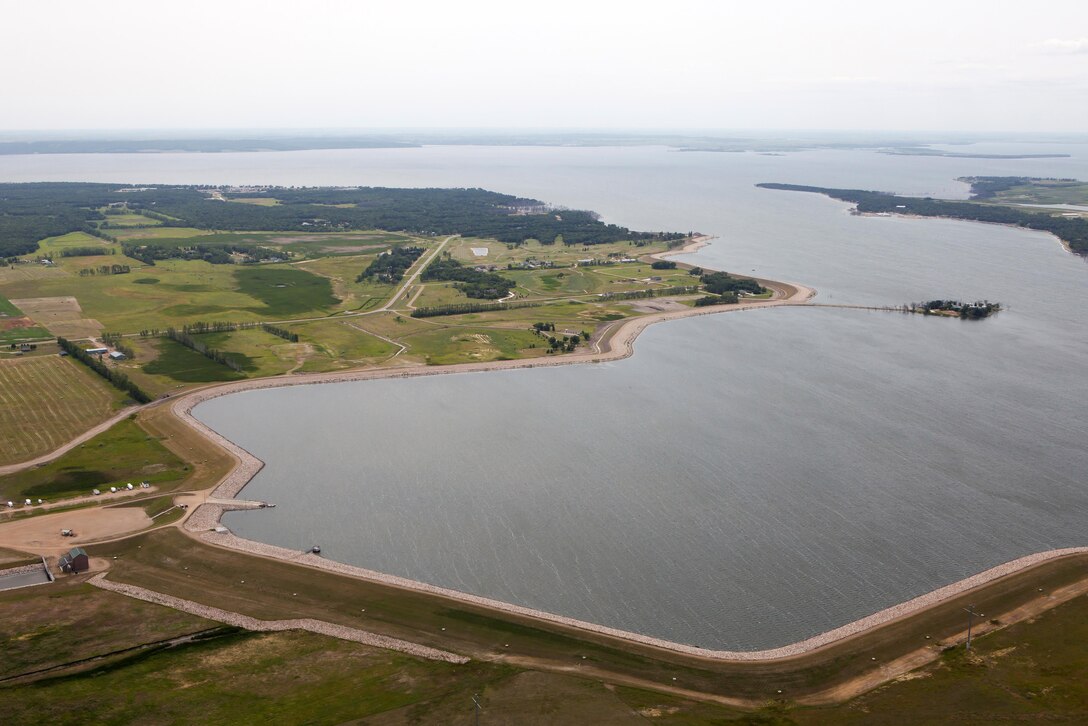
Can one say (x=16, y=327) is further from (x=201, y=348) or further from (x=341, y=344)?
(x=341, y=344)

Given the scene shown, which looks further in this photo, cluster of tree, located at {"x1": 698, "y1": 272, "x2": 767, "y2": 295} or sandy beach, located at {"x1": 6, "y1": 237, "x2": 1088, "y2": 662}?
cluster of tree, located at {"x1": 698, "y1": 272, "x2": 767, "y2": 295}

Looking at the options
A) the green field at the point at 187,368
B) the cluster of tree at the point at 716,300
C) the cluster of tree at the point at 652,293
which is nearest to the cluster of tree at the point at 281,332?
the green field at the point at 187,368

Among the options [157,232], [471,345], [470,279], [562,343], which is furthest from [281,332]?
[157,232]

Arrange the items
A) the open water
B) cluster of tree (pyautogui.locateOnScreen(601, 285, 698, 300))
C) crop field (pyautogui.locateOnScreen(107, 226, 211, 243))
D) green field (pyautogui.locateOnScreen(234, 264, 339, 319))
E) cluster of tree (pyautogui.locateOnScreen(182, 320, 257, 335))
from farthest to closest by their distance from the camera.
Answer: crop field (pyautogui.locateOnScreen(107, 226, 211, 243)) → cluster of tree (pyautogui.locateOnScreen(601, 285, 698, 300)) → green field (pyautogui.locateOnScreen(234, 264, 339, 319)) → cluster of tree (pyautogui.locateOnScreen(182, 320, 257, 335)) → the open water

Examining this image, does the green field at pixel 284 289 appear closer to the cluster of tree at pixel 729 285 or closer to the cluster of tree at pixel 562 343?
the cluster of tree at pixel 562 343

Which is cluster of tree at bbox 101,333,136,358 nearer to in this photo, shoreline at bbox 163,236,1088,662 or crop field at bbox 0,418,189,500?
shoreline at bbox 163,236,1088,662

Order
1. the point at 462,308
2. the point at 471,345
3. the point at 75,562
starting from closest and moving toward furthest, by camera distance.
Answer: the point at 75,562 < the point at 471,345 < the point at 462,308

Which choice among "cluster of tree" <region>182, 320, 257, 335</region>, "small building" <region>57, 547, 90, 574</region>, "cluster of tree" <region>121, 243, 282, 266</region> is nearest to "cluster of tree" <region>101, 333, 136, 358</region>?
"cluster of tree" <region>182, 320, 257, 335</region>
